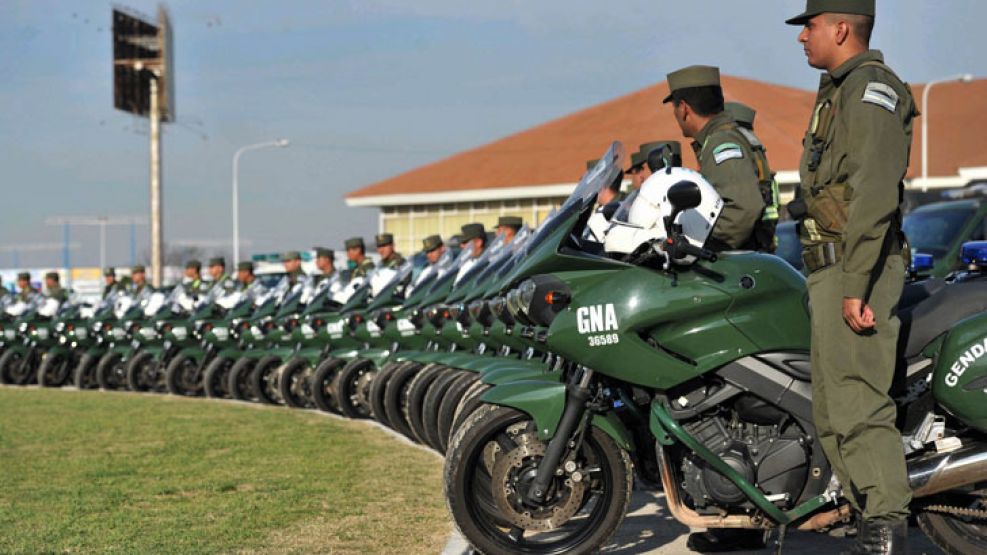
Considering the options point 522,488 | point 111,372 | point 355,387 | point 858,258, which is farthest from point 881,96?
point 111,372

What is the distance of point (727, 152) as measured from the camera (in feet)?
19.3

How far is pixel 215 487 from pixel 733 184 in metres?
4.19

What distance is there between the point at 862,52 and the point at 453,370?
502 cm

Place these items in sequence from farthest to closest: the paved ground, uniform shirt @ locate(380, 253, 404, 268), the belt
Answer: uniform shirt @ locate(380, 253, 404, 268), the paved ground, the belt

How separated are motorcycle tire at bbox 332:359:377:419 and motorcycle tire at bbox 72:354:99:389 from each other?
7.99 metres

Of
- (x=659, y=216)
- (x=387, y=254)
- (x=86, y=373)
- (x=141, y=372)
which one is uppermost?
(x=659, y=216)

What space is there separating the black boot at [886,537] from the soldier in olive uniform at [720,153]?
137 cm

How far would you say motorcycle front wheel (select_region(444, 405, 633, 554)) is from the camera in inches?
220

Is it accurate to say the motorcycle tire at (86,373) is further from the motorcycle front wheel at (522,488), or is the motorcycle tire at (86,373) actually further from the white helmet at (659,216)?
the white helmet at (659,216)

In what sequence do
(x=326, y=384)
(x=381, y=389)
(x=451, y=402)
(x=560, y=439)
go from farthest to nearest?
1. (x=326, y=384)
2. (x=381, y=389)
3. (x=451, y=402)
4. (x=560, y=439)

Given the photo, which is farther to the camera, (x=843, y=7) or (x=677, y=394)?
(x=677, y=394)

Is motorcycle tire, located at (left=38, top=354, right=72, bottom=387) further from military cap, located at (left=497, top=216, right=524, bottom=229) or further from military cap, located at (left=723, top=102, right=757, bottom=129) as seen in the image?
military cap, located at (left=723, top=102, right=757, bottom=129)

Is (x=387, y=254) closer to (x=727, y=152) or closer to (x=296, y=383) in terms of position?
(x=296, y=383)

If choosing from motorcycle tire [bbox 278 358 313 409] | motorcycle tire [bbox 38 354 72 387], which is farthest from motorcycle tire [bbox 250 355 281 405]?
motorcycle tire [bbox 38 354 72 387]
